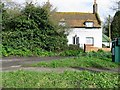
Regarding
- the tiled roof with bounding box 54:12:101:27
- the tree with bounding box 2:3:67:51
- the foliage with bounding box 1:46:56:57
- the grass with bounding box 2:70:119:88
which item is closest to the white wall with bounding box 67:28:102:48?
the tiled roof with bounding box 54:12:101:27

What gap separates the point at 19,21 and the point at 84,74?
22.1 m

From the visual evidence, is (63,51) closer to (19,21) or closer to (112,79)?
(19,21)

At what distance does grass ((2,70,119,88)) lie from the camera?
11.2 m

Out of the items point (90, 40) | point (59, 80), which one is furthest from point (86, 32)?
point (59, 80)

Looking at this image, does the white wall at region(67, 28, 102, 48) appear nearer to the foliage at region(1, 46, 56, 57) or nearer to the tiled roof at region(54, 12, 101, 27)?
the tiled roof at region(54, 12, 101, 27)

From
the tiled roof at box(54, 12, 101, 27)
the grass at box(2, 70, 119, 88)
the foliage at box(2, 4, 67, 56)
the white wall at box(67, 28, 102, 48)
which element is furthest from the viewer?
the tiled roof at box(54, 12, 101, 27)

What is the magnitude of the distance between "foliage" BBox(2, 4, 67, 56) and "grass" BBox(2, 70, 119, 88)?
20623mm

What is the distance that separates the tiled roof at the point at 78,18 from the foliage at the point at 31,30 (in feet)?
44.5

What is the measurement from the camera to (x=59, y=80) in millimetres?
11898

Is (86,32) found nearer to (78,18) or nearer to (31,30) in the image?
(78,18)

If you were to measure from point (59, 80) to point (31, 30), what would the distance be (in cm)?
2264

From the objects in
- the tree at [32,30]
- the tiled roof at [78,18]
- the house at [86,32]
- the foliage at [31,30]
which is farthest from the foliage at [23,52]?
the tiled roof at [78,18]

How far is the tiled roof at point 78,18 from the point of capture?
163 feet

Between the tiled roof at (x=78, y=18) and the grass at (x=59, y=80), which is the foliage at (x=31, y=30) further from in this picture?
the grass at (x=59, y=80)
